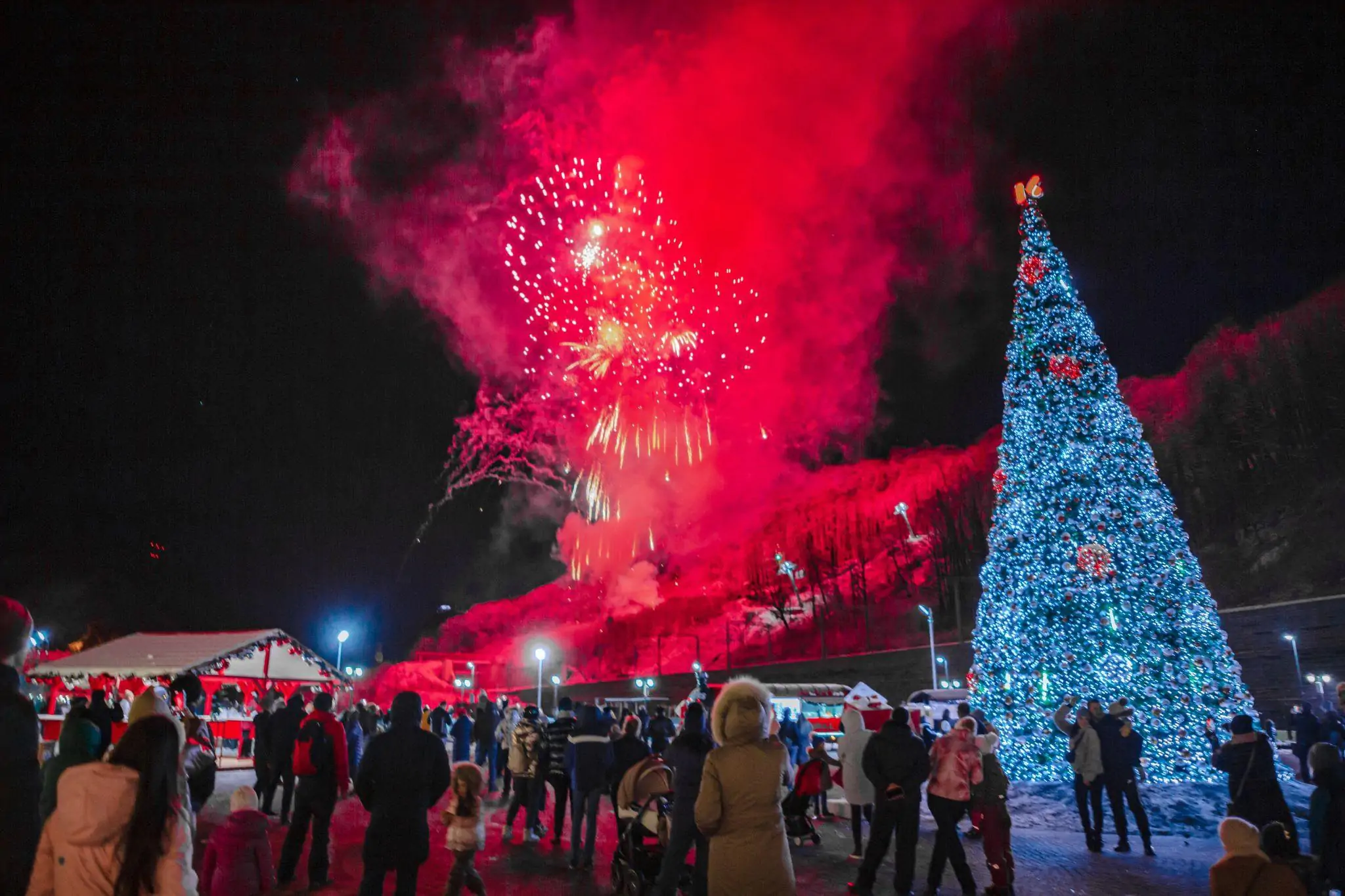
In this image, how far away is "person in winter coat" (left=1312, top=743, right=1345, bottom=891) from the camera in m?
5.68

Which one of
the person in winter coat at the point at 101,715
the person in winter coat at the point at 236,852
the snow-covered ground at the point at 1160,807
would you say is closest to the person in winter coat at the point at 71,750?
the person in winter coat at the point at 236,852

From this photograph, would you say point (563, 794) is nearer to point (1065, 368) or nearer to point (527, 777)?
point (527, 777)

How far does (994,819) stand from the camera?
7.17 meters

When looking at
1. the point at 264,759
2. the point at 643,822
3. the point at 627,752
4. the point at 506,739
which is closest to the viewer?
the point at 643,822

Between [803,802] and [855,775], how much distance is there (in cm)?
82

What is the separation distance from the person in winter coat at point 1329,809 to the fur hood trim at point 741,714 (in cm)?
451

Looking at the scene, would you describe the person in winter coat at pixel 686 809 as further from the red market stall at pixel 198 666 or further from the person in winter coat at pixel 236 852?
the red market stall at pixel 198 666

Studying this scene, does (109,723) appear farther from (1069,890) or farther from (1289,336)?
(1289,336)

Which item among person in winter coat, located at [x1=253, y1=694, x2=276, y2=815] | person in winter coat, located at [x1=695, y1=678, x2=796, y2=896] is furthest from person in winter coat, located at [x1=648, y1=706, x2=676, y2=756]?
person in winter coat, located at [x1=695, y1=678, x2=796, y2=896]

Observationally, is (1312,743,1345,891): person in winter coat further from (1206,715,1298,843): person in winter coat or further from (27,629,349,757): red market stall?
(27,629,349,757): red market stall

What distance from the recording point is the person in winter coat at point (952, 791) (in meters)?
7.00

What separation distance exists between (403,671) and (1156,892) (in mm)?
61571

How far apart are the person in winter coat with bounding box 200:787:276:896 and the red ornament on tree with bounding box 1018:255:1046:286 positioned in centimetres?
1458

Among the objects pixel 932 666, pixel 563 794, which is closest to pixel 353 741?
pixel 563 794
